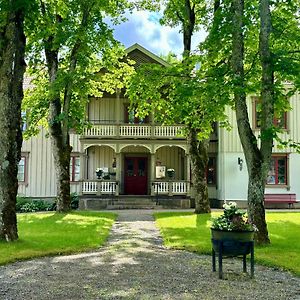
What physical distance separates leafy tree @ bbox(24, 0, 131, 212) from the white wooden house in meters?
3.32

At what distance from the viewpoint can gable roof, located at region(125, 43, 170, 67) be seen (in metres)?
23.4

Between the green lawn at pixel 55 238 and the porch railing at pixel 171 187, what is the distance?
7.67m

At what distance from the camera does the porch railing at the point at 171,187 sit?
23062mm

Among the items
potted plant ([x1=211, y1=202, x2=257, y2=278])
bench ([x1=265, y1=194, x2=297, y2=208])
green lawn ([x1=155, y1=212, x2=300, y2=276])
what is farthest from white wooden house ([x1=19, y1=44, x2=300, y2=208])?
potted plant ([x1=211, y1=202, x2=257, y2=278])

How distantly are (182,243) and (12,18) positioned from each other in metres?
7.34

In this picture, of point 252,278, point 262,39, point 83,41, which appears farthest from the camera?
point 83,41

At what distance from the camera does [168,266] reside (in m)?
7.84

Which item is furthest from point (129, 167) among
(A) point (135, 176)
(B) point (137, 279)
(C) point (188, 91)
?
(B) point (137, 279)

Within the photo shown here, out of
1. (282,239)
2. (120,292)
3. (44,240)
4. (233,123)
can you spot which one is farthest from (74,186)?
(120,292)

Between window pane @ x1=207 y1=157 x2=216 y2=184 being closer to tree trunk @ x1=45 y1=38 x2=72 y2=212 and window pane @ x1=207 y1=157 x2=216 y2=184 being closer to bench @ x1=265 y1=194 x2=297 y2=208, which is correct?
bench @ x1=265 y1=194 x2=297 y2=208

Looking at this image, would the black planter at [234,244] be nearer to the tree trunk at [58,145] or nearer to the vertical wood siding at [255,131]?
the tree trunk at [58,145]

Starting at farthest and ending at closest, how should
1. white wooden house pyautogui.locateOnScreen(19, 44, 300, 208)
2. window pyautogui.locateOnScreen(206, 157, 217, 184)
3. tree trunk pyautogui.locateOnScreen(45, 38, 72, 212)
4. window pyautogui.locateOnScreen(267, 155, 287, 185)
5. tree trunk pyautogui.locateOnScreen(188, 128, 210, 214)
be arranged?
window pyautogui.locateOnScreen(206, 157, 217, 184) < window pyautogui.locateOnScreen(267, 155, 287, 185) < white wooden house pyautogui.locateOnScreen(19, 44, 300, 208) < tree trunk pyautogui.locateOnScreen(45, 38, 72, 212) < tree trunk pyautogui.locateOnScreen(188, 128, 210, 214)

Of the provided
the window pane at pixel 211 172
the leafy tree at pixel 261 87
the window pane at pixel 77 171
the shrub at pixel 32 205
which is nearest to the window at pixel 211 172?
the window pane at pixel 211 172

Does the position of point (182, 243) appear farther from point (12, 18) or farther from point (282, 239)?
point (12, 18)
